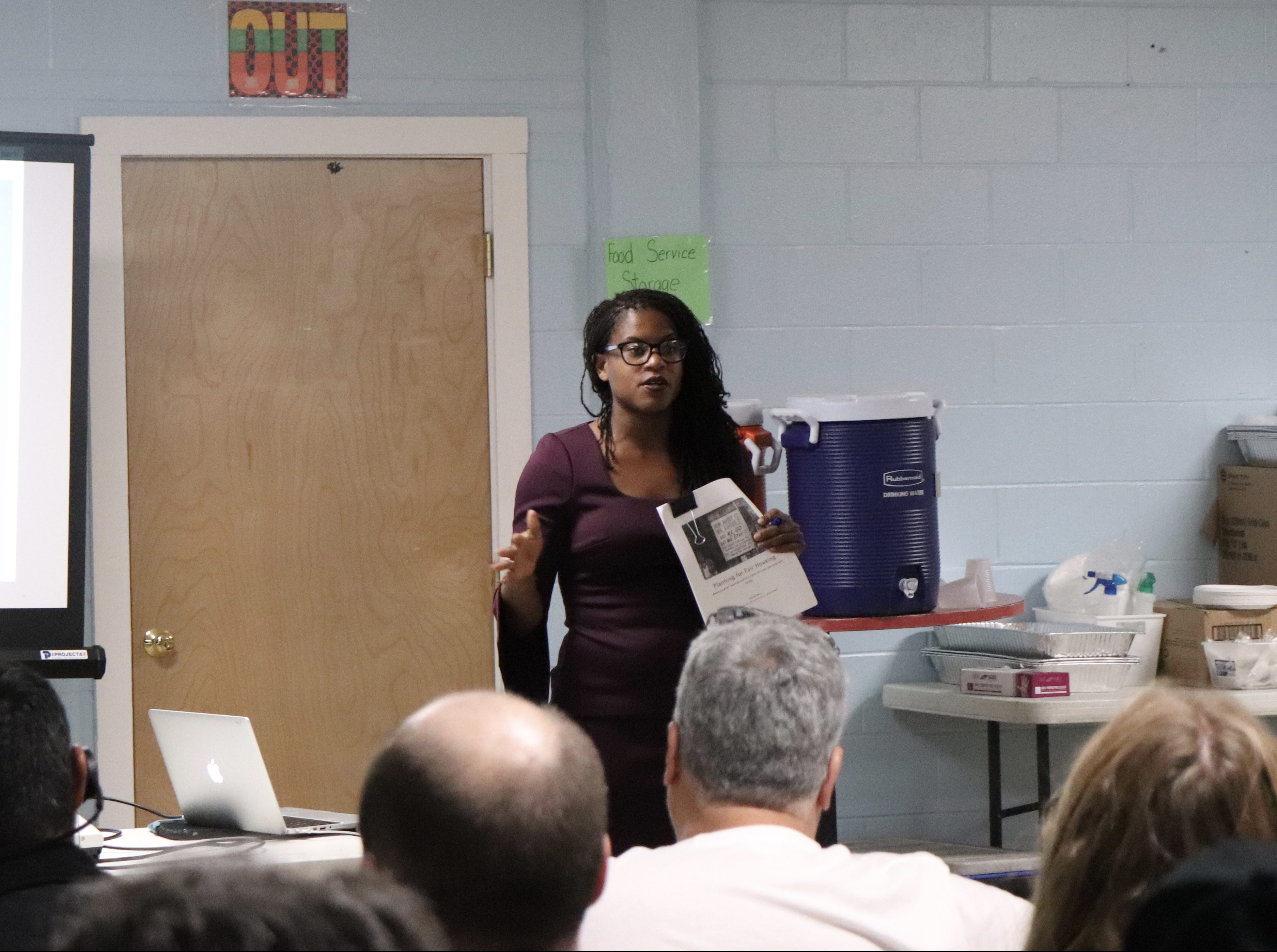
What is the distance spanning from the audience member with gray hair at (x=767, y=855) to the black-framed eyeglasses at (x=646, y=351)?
0.77 m

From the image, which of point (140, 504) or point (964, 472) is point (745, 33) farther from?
point (140, 504)

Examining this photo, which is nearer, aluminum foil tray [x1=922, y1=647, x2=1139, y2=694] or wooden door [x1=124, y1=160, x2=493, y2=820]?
aluminum foil tray [x1=922, y1=647, x2=1139, y2=694]

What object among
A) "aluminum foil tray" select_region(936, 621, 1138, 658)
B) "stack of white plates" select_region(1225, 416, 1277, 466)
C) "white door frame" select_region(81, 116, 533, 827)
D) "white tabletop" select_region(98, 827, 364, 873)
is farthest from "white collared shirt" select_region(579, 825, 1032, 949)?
"stack of white plates" select_region(1225, 416, 1277, 466)

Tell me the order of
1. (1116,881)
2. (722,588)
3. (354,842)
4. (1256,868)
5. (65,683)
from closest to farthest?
(1256,868) < (1116,881) < (354,842) < (722,588) < (65,683)

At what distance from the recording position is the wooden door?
3.12 metres

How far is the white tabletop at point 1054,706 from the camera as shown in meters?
2.90

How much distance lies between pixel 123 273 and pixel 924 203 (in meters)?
1.93

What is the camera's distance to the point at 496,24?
3195 millimetres

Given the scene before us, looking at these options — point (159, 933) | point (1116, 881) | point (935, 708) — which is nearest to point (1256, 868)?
point (1116, 881)

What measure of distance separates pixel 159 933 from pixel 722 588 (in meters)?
1.63

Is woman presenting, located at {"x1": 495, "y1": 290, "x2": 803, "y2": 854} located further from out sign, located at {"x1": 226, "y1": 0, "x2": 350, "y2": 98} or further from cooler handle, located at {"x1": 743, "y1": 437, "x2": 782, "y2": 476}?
out sign, located at {"x1": 226, "y1": 0, "x2": 350, "y2": 98}

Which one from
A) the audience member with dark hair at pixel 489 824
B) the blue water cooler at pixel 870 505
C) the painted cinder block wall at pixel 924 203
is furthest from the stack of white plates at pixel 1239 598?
the audience member with dark hair at pixel 489 824

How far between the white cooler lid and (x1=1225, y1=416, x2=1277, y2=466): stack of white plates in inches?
45.6

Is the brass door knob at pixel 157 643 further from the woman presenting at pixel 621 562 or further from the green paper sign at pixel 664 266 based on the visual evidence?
the green paper sign at pixel 664 266
